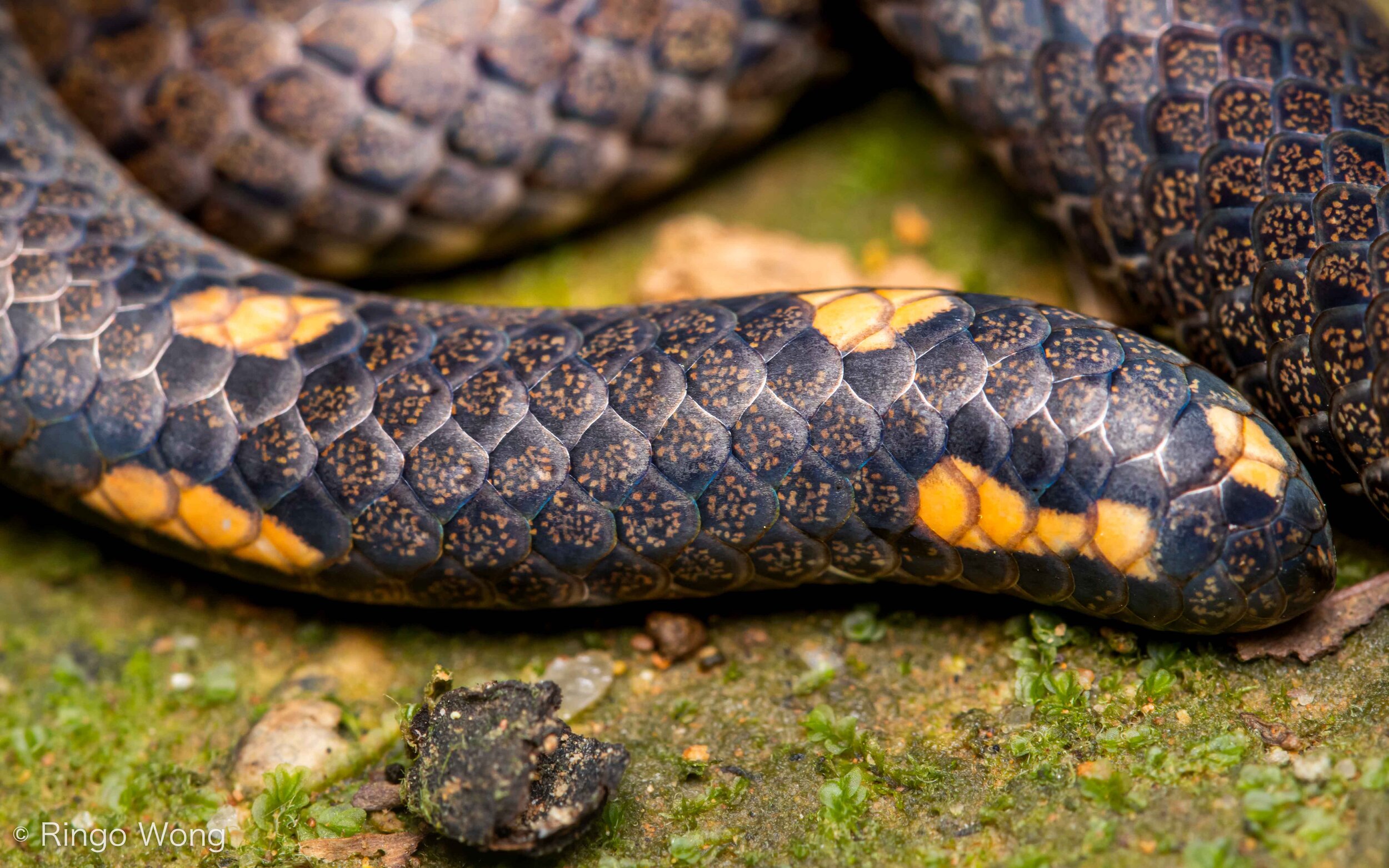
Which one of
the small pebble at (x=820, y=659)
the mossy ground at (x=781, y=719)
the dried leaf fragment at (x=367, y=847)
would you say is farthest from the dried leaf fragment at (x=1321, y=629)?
the dried leaf fragment at (x=367, y=847)

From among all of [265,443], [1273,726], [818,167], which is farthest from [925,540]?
[818,167]

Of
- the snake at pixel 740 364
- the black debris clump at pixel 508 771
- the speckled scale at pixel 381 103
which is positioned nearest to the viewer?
the black debris clump at pixel 508 771

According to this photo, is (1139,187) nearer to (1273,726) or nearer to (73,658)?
(1273,726)

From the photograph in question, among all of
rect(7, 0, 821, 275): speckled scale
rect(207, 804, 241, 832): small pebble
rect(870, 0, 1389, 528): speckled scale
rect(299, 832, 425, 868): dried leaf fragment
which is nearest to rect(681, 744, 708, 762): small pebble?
rect(299, 832, 425, 868): dried leaf fragment

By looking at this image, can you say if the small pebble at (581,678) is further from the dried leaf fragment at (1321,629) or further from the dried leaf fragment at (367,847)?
the dried leaf fragment at (1321,629)

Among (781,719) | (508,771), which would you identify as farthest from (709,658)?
(508,771)

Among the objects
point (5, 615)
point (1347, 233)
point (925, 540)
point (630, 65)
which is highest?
point (1347, 233)

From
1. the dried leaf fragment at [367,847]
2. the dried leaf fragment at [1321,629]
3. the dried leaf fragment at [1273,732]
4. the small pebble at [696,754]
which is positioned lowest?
the dried leaf fragment at [367,847]
